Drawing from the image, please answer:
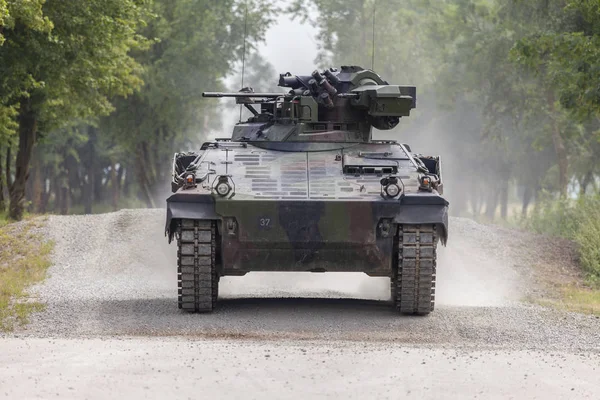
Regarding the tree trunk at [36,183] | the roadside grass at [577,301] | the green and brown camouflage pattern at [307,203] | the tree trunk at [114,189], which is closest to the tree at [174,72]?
the tree trunk at [36,183]

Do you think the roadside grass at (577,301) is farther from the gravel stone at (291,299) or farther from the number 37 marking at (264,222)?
the number 37 marking at (264,222)

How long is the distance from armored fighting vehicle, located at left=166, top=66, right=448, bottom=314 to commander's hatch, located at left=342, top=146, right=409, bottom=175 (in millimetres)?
12

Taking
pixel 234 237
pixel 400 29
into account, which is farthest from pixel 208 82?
pixel 234 237

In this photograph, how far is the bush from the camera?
23.2 m

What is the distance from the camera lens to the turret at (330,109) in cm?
1661

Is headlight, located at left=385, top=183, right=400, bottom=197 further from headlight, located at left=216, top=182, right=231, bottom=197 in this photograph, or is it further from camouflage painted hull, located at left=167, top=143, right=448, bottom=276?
headlight, located at left=216, top=182, right=231, bottom=197

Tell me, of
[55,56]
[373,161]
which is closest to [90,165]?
[55,56]

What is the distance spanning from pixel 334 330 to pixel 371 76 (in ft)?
16.9

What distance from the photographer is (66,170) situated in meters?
62.1

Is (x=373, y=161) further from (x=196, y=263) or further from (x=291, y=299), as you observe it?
(x=291, y=299)

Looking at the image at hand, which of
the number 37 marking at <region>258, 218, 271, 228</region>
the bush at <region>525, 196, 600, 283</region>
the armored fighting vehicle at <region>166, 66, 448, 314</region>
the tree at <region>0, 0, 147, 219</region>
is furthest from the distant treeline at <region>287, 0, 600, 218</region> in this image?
the number 37 marking at <region>258, 218, 271, 228</region>

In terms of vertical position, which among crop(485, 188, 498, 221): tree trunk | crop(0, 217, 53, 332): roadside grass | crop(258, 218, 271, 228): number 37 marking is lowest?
crop(485, 188, 498, 221): tree trunk

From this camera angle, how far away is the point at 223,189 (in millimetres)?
14383

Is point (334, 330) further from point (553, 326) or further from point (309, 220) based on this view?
point (553, 326)
